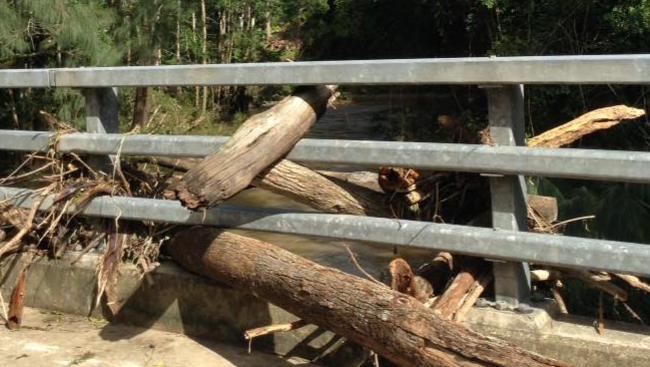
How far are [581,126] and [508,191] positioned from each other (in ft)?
2.86

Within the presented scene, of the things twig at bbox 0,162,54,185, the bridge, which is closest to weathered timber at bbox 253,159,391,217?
the bridge

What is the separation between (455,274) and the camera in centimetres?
453

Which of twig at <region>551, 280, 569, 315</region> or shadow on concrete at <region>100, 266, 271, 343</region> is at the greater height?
twig at <region>551, 280, 569, 315</region>

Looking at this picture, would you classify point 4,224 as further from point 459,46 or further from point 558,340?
point 459,46

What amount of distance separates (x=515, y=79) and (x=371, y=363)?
1549 mm

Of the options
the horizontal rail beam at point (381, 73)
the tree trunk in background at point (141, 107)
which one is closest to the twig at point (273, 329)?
the horizontal rail beam at point (381, 73)

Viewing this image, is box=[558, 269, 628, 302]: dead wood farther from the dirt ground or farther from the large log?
the dirt ground

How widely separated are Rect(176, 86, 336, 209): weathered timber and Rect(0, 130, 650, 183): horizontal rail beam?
0.12 metres

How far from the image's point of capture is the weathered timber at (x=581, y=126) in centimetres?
473

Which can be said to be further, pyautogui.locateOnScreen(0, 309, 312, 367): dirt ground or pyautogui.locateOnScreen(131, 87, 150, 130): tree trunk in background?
pyautogui.locateOnScreen(131, 87, 150, 130): tree trunk in background

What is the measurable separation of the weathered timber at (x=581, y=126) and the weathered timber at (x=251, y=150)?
115cm

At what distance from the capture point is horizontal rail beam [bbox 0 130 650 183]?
377cm

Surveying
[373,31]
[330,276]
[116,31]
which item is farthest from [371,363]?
[373,31]

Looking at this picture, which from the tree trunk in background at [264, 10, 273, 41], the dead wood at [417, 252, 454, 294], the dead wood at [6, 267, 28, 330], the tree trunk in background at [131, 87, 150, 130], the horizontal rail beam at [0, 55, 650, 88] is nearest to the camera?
the horizontal rail beam at [0, 55, 650, 88]
